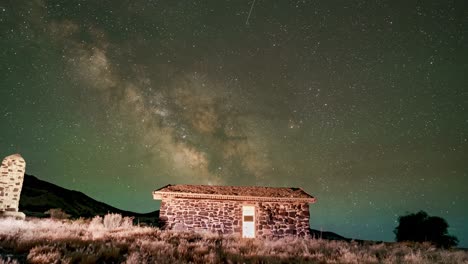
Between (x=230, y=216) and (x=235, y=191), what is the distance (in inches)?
71.9

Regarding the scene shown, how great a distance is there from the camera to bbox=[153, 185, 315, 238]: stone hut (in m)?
16.7

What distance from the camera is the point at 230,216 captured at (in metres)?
16.9

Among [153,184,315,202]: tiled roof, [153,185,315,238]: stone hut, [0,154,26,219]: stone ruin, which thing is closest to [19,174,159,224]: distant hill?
[153,184,315,202]: tiled roof

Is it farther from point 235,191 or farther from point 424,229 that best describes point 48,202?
point 424,229

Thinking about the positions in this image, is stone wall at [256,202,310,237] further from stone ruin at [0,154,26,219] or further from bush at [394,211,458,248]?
bush at [394,211,458,248]

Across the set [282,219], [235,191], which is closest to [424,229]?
[282,219]

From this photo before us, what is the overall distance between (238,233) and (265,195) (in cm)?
272

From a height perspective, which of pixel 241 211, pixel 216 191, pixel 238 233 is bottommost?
pixel 238 233

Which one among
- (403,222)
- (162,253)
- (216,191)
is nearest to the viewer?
(162,253)

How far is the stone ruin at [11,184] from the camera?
14.0 metres

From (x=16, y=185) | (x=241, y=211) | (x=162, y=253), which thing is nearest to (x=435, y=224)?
(x=241, y=211)

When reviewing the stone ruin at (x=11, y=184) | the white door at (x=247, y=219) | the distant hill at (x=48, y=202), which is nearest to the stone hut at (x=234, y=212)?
the white door at (x=247, y=219)

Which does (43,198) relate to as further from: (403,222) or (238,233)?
(403,222)

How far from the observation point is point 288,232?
54.9ft
